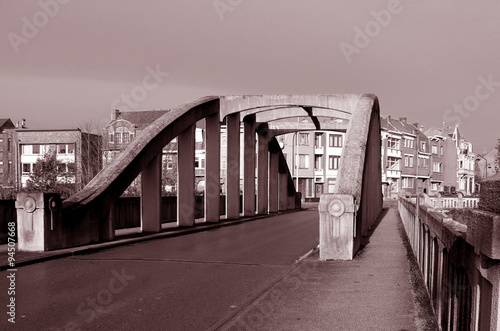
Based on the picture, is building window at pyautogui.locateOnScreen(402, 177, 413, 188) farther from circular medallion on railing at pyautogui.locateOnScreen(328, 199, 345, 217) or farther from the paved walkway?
circular medallion on railing at pyautogui.locateOnScreen(328, 199, 345, 217)

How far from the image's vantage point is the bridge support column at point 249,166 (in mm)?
28953

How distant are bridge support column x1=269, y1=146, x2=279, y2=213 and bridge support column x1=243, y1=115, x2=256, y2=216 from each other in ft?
21.2

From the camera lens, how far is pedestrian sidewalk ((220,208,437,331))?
22.5 ft

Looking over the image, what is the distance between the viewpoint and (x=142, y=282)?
31.8 ft

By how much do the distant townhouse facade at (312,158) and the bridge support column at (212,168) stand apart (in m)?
52.6

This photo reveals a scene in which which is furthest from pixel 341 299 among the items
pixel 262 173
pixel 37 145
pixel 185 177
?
pixel 37 145

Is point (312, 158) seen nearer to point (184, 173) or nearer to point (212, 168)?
point (212, 168)

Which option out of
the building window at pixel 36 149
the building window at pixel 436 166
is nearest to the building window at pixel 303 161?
the building window at pixel 436 166

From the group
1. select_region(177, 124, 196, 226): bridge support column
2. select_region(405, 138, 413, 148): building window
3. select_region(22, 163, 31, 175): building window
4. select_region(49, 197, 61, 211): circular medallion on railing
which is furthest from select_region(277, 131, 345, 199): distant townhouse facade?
select_region(49, 197, 61, 211): circular medallion on railing

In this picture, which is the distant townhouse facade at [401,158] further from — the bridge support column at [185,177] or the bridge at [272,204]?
the bridge support column at [185,177]

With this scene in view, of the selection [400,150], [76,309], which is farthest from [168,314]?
[400,150]

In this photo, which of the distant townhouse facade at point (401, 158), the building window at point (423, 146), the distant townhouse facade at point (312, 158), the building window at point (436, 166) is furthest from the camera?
the building window at point (436, 166)

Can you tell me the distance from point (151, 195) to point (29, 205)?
5875 mm

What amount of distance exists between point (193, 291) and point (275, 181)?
27.8 meters
